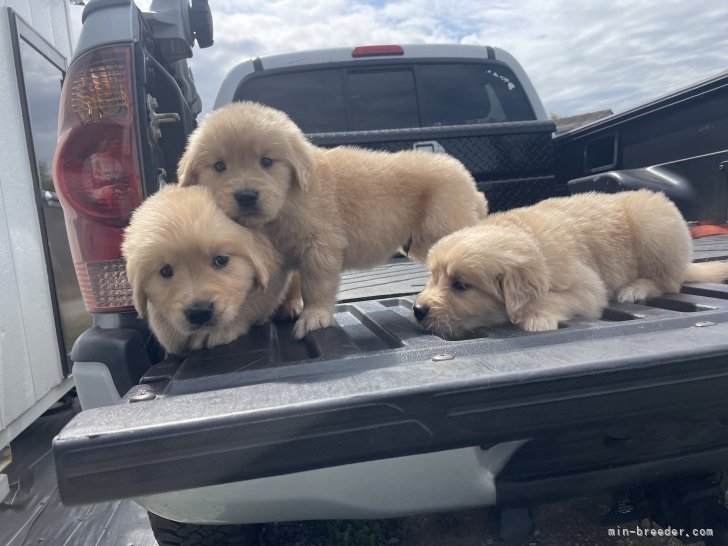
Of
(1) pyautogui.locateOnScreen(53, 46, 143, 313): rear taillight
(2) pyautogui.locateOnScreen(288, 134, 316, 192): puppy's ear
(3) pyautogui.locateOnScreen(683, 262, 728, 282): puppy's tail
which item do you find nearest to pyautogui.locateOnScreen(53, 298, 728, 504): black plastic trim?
(1) pyautogui.locateOnScreen(53, 46, 143, 313): rear taillight

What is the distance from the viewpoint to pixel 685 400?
176cm

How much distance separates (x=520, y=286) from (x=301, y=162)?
3.55 feet

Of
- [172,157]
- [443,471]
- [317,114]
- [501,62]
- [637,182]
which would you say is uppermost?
[501,62]

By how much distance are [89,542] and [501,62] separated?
5.09 metres

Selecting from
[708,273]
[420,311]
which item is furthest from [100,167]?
[708,273]

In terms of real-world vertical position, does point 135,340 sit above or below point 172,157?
below

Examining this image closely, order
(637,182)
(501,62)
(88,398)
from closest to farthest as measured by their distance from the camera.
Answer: (88,398) → (637,182) → (501,62)

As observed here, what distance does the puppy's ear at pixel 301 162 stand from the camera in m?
2.56

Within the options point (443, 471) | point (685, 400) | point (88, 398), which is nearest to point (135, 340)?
point (88, 398)

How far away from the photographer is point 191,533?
2518 mm

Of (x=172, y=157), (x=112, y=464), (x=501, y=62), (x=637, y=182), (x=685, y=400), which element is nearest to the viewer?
(x=112, y=464)

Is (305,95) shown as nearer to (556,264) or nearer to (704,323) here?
(556,264)

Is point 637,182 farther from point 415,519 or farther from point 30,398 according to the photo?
point 30,398

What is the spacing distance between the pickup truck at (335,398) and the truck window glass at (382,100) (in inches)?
85.1
